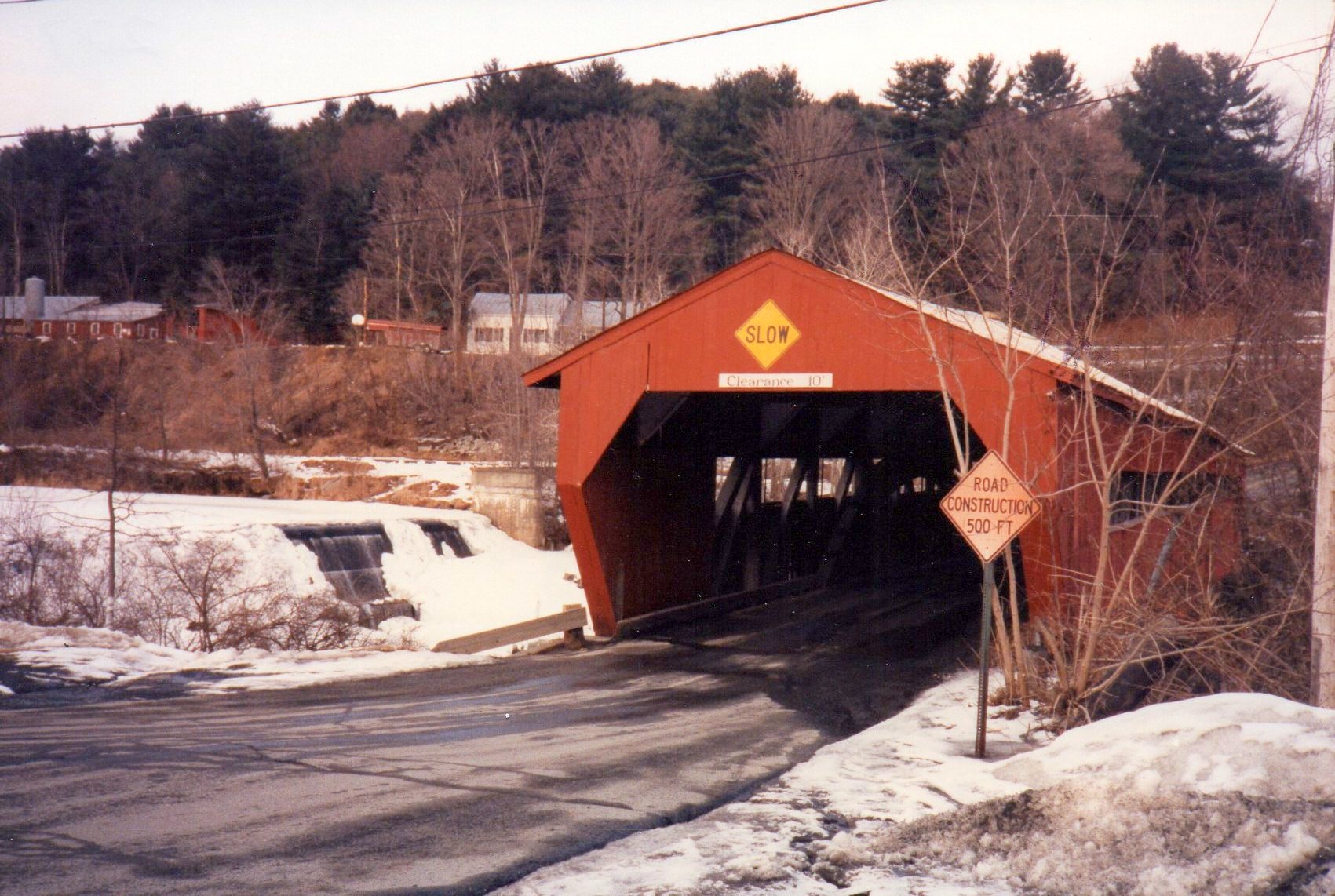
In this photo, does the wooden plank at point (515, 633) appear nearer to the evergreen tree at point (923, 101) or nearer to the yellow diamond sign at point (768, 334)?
the yellow diamond sign at point (768, 334)

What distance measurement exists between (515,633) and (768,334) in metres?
5.16

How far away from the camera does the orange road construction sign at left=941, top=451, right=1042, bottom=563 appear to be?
8727 mm

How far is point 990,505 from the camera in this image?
8.88 meters

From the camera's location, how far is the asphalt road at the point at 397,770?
5707mm

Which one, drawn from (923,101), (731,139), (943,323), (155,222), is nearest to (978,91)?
(923,101)

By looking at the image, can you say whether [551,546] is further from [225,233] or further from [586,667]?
[225,233]

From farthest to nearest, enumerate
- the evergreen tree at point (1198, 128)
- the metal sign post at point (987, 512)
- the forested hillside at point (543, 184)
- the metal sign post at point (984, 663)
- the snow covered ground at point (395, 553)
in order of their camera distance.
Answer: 1. the forested hillside at point (543, 184)
2. the evergreen tree at point (1198, 128)
3. the snow covered ground at point (395, 553)
4. the metal sign post at point (987, 512)
5. the metal sign post at point (984, 663)

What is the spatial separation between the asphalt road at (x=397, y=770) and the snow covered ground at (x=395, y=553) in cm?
1137

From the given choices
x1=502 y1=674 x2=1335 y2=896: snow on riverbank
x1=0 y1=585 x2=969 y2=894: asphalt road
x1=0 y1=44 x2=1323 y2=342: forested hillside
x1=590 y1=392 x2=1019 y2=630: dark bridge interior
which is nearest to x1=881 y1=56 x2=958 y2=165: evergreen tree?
x1=0 y1=44 x2=1323 y2=342: forested hillside

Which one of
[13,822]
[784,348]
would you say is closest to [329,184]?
[784,348]

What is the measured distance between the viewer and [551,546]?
33.1 metres

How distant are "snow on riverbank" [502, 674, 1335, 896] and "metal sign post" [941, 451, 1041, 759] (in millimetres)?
1224

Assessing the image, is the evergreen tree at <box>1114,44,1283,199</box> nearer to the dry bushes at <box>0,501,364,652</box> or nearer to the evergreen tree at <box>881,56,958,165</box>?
the evergreen tree at <box>881,56,958,165</box>

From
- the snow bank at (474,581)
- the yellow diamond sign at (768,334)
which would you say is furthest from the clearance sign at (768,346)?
the snow bank at (474,581)
